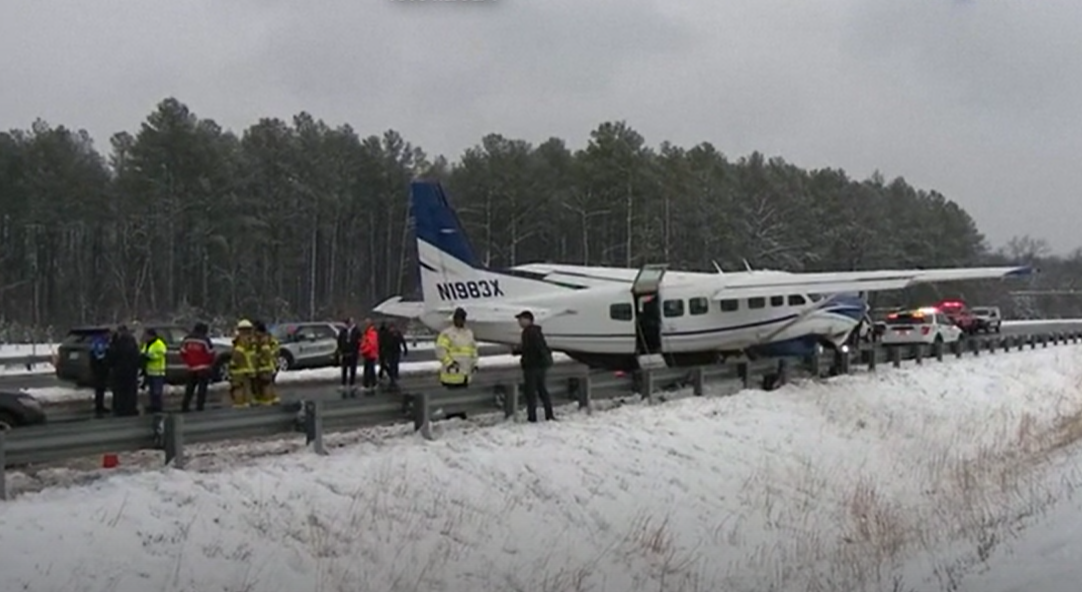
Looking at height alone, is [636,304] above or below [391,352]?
above

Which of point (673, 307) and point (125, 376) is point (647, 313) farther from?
point (125, 376)

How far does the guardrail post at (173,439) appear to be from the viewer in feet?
39.7

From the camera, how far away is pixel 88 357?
24562 millimetres

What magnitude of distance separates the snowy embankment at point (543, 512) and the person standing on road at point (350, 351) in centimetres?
866

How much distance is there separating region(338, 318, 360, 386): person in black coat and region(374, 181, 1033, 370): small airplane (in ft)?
4.89

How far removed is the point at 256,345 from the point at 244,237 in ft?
64.5

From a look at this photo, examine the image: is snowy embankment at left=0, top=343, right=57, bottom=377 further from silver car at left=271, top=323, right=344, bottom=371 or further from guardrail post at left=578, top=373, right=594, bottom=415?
guardrail post at left=578, top=373, right=594, bottom=415

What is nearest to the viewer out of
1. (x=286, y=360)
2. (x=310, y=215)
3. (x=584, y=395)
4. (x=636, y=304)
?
(x=584, y=395)

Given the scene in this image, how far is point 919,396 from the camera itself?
2792 cm

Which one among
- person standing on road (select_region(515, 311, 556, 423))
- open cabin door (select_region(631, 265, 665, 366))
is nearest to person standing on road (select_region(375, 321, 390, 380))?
open cabin door (select_region(631, 265, 665, 366))

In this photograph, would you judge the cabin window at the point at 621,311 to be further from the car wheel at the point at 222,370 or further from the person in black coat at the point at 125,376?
the person in black coat at the point at 125,376

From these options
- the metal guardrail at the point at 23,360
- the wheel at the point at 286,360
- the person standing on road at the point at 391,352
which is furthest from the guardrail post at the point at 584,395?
the metal guardrail at the point at 23,360

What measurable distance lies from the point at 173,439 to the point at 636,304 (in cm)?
1609

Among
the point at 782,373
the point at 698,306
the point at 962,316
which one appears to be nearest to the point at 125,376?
the point at 698,306
